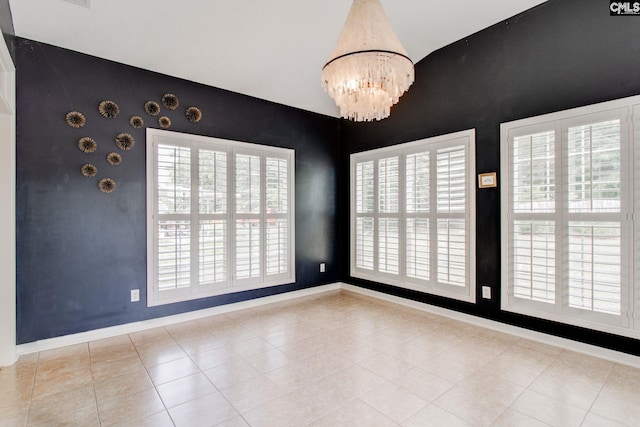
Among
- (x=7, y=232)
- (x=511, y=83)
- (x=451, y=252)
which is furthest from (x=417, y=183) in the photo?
(x=7, y=232)

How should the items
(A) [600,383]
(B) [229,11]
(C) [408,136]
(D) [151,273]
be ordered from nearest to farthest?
1. (A) [600,383]
2. (B) [229,11]
3. (D) [151,273]
4. (C) [408,136]

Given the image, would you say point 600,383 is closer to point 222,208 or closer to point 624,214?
point 624,214

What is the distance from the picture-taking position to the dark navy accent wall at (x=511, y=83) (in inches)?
102

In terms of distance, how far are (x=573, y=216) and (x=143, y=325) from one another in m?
4.13

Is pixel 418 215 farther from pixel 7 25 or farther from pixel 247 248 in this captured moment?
pixel 7 25

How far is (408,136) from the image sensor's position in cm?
403

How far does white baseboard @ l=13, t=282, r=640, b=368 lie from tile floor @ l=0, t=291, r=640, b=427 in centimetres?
9

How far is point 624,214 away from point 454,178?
1.42 m

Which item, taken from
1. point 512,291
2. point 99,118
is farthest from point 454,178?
point 99,118

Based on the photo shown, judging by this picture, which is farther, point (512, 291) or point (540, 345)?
point (512, 291)

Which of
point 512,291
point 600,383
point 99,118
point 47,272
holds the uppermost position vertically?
point 99,118

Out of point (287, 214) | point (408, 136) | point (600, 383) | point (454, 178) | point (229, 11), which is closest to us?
point (600, 383)

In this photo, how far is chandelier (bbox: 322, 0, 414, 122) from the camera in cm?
196

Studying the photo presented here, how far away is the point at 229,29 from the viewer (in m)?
2.90
